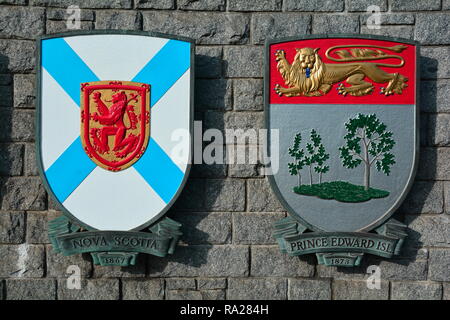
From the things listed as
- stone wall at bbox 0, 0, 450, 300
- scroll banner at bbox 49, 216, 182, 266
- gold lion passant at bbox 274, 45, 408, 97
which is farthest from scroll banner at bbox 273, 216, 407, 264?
gold lion passant at bbox 274, 45, 408, 97

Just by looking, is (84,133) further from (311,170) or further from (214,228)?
(311,170)

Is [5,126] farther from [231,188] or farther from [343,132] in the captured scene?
[343,132]

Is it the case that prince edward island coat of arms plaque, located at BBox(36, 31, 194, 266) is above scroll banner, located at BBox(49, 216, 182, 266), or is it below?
above

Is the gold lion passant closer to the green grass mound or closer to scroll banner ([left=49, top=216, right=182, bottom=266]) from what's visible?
the green grass mound

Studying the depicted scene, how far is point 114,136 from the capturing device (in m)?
3.08

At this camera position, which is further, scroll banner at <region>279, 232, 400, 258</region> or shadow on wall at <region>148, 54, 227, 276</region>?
shadow on wall at <region>148, 54, 227, 276</region>

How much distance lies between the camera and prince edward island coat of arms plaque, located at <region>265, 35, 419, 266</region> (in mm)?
3121

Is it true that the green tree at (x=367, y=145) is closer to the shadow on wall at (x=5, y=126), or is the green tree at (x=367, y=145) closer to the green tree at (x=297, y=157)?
the green tree at (x=297, y=157)

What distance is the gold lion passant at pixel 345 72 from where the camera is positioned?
3.13 metres

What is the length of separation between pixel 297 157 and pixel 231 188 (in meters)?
0.49

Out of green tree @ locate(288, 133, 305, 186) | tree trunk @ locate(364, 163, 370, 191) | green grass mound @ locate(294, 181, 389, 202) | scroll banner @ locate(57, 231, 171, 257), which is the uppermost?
green tree @ locate(288, 133, 305, 186)

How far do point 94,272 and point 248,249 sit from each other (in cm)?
106

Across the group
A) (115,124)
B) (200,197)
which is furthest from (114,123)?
(200,197)

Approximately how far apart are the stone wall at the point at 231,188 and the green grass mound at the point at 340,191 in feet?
0.77
